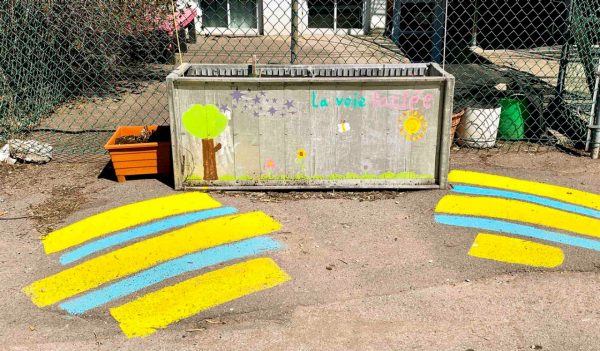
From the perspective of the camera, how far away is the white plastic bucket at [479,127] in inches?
262

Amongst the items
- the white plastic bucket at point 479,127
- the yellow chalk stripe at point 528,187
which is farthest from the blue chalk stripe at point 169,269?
the white plastic bucket at point 479,127

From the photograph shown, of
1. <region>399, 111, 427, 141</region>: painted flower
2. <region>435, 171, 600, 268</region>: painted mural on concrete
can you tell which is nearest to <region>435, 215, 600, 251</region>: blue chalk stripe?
<region>435, 171, 600, 268</region>: painted mural on concrete

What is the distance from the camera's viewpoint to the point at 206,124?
5.25 meters

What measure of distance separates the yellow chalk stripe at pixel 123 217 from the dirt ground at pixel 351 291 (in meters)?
0.13

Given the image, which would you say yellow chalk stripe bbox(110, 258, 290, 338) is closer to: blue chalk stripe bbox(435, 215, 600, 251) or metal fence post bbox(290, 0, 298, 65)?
blue chalk stripe bbox(435, 215, 600, 251)

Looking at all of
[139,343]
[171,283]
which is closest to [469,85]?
[171,283]

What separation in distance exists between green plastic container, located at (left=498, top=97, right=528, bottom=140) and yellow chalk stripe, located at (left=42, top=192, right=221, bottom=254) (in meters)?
3.70

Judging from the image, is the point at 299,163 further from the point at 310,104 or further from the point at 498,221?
the point at 498,221

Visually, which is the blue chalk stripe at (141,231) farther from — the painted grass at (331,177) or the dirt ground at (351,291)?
the painted grass at (331,177)

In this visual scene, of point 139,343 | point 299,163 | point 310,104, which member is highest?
point 310,104

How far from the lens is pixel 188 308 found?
12.3 feet

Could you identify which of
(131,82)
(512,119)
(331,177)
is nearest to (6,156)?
(331,177)

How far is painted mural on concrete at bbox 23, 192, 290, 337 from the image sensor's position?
150 inches

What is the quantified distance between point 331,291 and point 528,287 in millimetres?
1339
